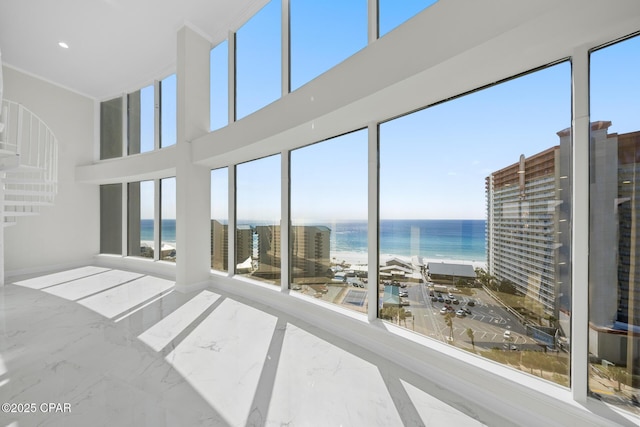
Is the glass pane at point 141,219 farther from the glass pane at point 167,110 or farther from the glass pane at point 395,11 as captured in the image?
the glass pane at point 395,11

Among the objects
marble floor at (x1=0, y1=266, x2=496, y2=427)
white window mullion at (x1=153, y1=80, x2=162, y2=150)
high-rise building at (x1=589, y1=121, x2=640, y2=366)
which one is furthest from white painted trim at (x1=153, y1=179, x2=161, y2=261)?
high-rise building at (x1=589, y1=121, x2=640, y2=366)

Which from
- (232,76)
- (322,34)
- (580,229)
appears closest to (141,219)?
(232,76)

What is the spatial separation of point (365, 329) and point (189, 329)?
2.02m

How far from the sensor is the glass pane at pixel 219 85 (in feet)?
13.6

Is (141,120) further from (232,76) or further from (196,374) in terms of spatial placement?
(196,374)

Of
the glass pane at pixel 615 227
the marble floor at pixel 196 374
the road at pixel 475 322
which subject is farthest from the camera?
the road at pixel 475 322

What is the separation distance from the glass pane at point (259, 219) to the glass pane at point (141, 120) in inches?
120

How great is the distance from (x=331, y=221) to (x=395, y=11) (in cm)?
222

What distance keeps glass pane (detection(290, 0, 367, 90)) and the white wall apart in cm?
650

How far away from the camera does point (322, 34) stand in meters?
2.80

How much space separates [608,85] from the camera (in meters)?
1.44

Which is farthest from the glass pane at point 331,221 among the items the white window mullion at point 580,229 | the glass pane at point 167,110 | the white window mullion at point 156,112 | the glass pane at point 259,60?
the white window mullion at point 156,112

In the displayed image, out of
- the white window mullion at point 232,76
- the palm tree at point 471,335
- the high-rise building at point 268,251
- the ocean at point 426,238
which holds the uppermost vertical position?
the white window mullion at point 232,76

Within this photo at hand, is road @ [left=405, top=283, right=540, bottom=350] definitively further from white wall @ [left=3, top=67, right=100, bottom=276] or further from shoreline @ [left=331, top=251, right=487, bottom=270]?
white wall @ [left=3, top=67, right=100, bottom=276]
